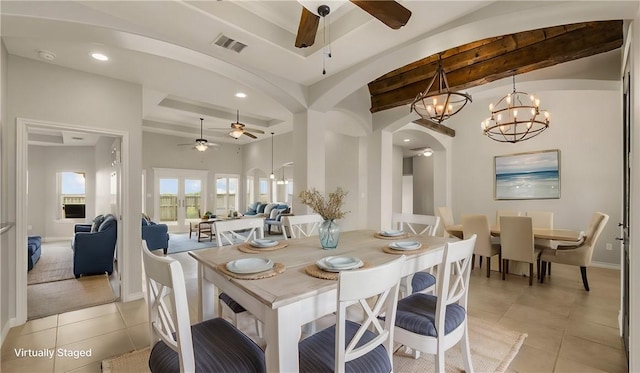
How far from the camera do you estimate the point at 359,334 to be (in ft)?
3.96

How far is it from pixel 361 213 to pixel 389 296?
5.37 meters

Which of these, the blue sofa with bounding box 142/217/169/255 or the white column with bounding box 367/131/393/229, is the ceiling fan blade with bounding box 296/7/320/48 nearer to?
the white column with bounding box 367/131/393/229

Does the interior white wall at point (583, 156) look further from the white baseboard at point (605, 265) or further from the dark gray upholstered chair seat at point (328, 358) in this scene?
the dark gray upholstered chair seat at point (328, 358)

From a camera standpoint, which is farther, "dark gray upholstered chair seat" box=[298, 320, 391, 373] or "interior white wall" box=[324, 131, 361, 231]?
"interior white wall" box=[324, 131, 361, 231]

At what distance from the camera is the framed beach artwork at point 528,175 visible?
5477 millimetres

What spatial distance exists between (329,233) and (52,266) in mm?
5614

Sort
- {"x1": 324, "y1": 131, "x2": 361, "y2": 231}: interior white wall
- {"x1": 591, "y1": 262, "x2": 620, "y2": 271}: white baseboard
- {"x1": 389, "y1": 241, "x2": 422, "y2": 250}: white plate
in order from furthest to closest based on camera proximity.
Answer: {"x1": 324, "y1": 131, "x2": 361, "y2": 231}: interior white wall, {"x1": 591, "y1": 262, "x2": 620, "y2": 271}: white baseboard, {"x1": 389, "y1": 241, "x2": 422, "y2": 250}: white plate

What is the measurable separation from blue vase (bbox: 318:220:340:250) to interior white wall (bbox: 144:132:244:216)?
7.61 meters

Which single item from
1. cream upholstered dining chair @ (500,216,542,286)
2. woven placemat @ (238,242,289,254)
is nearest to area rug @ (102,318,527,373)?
woven placemat @ (238,242,289,254)

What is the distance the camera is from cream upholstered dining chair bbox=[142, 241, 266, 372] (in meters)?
1.13

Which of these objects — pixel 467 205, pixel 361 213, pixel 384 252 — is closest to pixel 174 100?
pixel 361 213

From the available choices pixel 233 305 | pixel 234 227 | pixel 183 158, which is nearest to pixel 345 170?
pixel 234 227

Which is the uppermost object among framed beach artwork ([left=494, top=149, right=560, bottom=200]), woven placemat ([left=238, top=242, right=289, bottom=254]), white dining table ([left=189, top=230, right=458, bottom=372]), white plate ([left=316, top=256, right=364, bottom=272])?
framed beach artwork ([left=494, top=149, right=560, bottom=200])

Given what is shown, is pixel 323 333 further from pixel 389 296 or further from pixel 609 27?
pixel 609 27
